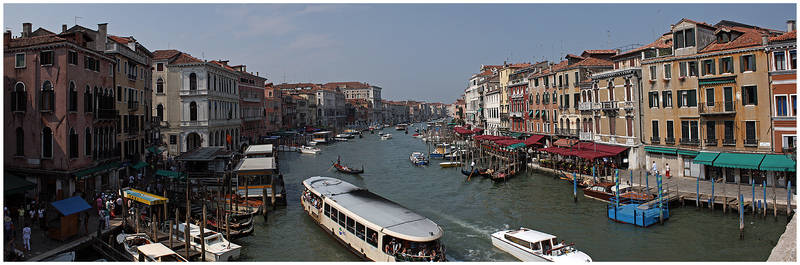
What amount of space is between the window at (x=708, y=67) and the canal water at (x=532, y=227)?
7.27 m

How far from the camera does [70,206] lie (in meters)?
14.9

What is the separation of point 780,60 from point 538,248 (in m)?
15.0

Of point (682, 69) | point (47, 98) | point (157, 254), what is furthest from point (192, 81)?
point (682, 69)

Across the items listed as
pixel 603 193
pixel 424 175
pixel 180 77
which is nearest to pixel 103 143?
pixel 180 77

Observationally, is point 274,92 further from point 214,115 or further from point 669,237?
point 669,237

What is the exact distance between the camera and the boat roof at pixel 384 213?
14219 mm

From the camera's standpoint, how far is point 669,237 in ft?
56.3

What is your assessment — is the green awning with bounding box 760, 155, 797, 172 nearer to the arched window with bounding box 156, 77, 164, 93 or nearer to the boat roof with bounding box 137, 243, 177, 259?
the boat roof with bounding box 137, 243, 177, 259

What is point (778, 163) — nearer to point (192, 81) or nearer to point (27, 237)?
point (27, 237)

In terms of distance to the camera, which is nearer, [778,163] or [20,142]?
[20,142]

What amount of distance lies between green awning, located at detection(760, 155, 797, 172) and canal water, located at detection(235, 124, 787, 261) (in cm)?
311

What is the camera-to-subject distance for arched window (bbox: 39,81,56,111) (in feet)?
58.9

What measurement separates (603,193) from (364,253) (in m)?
13.1

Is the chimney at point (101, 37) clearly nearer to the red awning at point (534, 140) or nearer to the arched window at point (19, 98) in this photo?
the arched window at point (19, 98)
